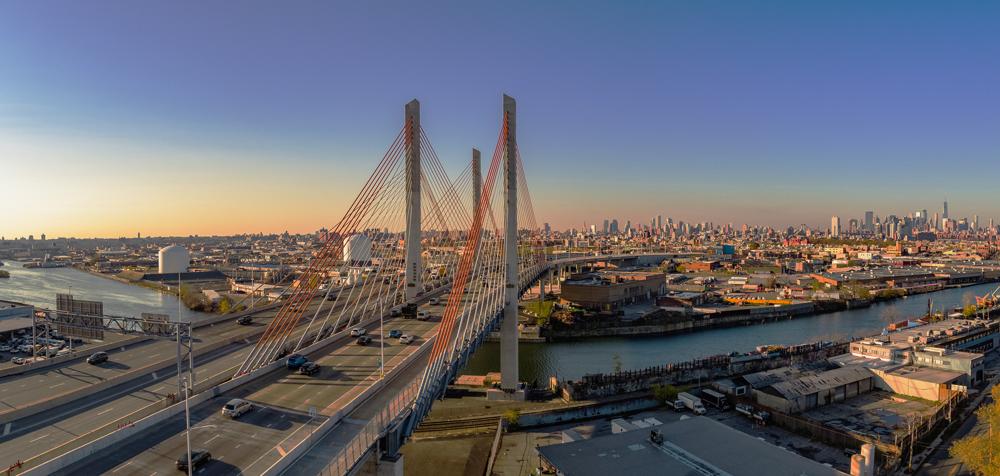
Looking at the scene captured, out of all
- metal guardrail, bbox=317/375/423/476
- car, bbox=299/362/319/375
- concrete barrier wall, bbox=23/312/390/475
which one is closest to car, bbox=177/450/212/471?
concrete barrier wall, bbox=23/312/390/475

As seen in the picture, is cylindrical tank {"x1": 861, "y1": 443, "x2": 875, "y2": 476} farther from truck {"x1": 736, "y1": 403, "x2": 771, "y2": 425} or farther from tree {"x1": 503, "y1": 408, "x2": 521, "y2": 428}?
tree {"x1": 503, "y1": 408, "x2": 521, "y2": 428}

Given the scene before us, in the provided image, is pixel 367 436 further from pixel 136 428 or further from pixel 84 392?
pixel 84 392

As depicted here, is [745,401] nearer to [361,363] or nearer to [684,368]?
[684,368]

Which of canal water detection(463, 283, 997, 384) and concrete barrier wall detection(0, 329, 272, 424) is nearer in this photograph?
concrete barrier wall detection(0, 329, 272, 424)

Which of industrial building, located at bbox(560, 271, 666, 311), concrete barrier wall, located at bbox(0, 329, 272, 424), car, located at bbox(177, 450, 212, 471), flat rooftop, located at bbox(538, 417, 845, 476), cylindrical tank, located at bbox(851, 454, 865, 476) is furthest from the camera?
industrial building, located at bbox(560, 271, 666, 311)

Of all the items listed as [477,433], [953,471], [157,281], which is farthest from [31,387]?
[157,281]

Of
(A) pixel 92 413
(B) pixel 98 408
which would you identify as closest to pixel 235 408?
(A) pixel 92 413
